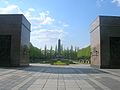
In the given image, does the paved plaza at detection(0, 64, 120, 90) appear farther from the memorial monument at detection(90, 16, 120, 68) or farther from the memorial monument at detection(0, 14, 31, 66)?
the memorial monument at detection(90, 16, 120, 68)

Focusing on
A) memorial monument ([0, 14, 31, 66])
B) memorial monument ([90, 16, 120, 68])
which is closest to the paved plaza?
memorial monument ([0, 14, 31, 66])

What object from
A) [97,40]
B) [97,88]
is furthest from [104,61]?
[97,88]

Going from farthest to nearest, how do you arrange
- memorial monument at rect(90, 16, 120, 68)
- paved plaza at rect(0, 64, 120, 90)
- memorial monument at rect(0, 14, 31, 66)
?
1. memorial monument at rect(0, 14, 31, 66)
2. memorial monument at rect(90, 16, 120, 68)
3. paved plaza at rect(0, 64, 120, 90)

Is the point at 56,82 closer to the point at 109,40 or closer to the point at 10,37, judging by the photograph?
the point at 109,40

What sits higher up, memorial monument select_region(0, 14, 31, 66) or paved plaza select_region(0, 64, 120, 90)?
memorial monument select_region(0, 14, 31, 66)

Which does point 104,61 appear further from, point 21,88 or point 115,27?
point 21,88

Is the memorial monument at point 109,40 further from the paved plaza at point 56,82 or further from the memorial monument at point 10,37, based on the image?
the paved plaza at point 56,82

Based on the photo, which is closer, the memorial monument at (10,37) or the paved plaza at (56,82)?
the paved plaza at (56,82)

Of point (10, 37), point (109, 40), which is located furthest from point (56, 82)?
point (10, 37)

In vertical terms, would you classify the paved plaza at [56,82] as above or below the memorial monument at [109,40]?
below

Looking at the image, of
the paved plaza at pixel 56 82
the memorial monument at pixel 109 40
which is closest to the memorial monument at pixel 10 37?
the memorial monument at pixel 109 40

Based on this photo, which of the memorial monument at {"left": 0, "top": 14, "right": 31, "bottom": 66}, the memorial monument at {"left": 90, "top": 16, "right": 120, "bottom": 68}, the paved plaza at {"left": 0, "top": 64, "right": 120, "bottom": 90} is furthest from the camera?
the memorial monument at {"left": 0, "top": 14, "right": 31, "bottom": 66}

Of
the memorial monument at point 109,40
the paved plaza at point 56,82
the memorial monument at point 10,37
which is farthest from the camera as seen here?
the memorial monument at point 10,37

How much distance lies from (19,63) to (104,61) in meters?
11.2
